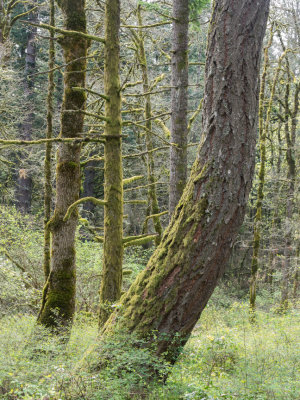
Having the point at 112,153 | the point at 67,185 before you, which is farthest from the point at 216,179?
the point at 67,185

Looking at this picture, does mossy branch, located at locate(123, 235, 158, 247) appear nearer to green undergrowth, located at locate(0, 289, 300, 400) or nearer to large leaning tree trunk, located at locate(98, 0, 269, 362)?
green undergrowth, located at locate(0, 289, 300, 400)

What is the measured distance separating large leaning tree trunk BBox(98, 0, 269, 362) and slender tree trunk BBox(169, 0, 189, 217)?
262 cm

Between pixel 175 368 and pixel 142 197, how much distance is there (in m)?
14.1

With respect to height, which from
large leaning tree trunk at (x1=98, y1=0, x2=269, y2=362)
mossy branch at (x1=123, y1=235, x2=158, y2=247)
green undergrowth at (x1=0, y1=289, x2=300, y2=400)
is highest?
large leaning tree trunk at (x1=98, y1=0, x2=269, y2=362)

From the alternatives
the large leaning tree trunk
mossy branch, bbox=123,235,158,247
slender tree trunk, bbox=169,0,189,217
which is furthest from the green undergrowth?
slender tree trunk, bbox=169,0,189,217

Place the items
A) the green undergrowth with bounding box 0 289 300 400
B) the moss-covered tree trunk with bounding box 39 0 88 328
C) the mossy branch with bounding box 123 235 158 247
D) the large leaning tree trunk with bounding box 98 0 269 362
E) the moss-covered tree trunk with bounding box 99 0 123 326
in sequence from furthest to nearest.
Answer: the mossy branch with bounding box 123 235 158 247
the moss-covered tree trunk with bounding box 39 0 88 328
the moss-covered tree trunk with bounding box 99 0 123 326
the large leaning tree trunk with bounding box 98 0 269 362
the green undergrowth with bounding box 0 289 300 400

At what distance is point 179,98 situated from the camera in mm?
6090

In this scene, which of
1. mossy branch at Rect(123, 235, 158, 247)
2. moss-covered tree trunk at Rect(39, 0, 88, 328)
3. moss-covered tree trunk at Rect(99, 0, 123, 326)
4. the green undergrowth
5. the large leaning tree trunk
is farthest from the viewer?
mossy branch at Rect(123, 235, 158, 247)

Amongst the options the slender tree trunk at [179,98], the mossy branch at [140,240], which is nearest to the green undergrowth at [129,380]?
the mossy branch at [140,240]

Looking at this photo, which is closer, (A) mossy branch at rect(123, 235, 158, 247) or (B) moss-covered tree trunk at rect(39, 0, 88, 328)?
(B) moss-covered tree trunk at rect(39, 0, 88, 328)

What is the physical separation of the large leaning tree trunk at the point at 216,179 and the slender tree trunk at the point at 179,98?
262cm

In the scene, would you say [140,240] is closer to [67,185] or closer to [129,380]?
[67,185]

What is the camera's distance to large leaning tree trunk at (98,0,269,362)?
3.27 meters

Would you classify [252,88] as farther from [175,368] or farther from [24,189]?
[24,189]
